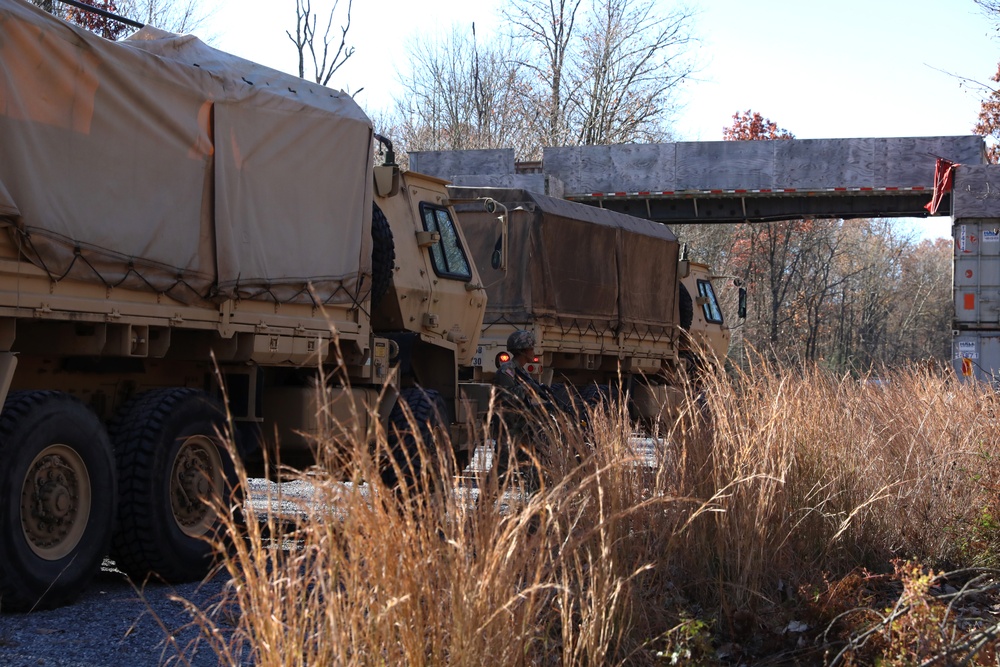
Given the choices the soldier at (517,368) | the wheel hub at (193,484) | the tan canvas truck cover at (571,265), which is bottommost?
the wheel hub at (193,484)

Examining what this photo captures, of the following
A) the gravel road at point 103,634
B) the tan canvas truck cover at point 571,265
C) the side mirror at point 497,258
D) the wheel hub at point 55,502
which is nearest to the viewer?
the gravel road at point 103,634

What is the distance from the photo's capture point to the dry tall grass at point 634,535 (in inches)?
138

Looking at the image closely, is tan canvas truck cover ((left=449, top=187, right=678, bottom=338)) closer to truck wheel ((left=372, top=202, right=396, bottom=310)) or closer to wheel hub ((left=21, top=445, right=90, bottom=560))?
truck wheel ((left=372, top=202, right=396, bottom=310))

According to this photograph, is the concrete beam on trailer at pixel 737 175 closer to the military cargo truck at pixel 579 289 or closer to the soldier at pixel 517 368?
the military cargo truck at pixel 579 289

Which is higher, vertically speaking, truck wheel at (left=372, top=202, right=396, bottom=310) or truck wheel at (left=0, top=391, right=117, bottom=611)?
truck wheel at (left=372, top=202, right=396, bottom=310)

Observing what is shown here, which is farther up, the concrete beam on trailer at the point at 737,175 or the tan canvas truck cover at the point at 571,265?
the concrete beam on trailer at the point at 737,175

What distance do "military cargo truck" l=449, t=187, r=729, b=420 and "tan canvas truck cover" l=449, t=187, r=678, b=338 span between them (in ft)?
0.04

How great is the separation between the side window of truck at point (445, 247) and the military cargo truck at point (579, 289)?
1.73 feet

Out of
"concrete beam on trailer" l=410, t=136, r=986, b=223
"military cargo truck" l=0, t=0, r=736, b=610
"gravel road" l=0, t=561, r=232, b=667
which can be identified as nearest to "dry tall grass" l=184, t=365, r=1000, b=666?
"gravel road" l=0, t=561, r=232, b=667

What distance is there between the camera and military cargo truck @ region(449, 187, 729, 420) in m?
13.1

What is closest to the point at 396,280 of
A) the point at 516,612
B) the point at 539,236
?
the point at 539,236

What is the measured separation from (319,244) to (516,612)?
5.28 metres

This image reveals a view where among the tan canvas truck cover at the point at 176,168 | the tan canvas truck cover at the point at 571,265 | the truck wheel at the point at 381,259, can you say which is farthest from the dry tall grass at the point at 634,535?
the tan canvas truck cover at the point at 571,265

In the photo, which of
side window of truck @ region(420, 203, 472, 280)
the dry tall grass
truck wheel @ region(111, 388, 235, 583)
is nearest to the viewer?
the dry tall grass
